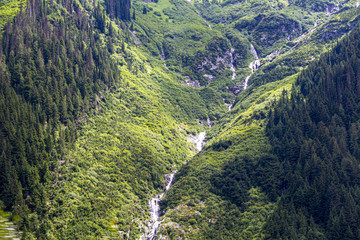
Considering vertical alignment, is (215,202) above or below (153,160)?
below

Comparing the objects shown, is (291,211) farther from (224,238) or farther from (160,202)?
(160,202)

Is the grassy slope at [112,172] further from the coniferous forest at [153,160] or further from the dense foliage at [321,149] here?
the dense foliage at [321,149]

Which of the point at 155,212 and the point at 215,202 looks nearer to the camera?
the point at 215,202

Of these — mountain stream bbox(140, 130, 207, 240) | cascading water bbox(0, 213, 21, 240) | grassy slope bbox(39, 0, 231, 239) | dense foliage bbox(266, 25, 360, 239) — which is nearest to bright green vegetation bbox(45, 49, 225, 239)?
grassy slope bbox(39, 0, 231, 239)

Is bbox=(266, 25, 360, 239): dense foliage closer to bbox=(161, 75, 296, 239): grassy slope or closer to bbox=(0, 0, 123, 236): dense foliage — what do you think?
bbox=(161, 75, 296, 239): grassy slope

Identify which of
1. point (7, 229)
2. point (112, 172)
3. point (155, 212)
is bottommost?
point (7, 229)

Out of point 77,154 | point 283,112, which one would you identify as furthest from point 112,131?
point 283,112

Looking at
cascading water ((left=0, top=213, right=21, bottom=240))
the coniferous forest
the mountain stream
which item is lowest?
cascading water ((left=0, top=213, right=21, bottom=240))

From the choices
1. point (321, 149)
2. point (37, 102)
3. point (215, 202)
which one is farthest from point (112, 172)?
point (321, 149)

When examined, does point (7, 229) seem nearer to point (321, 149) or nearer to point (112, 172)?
point (112, 172)
